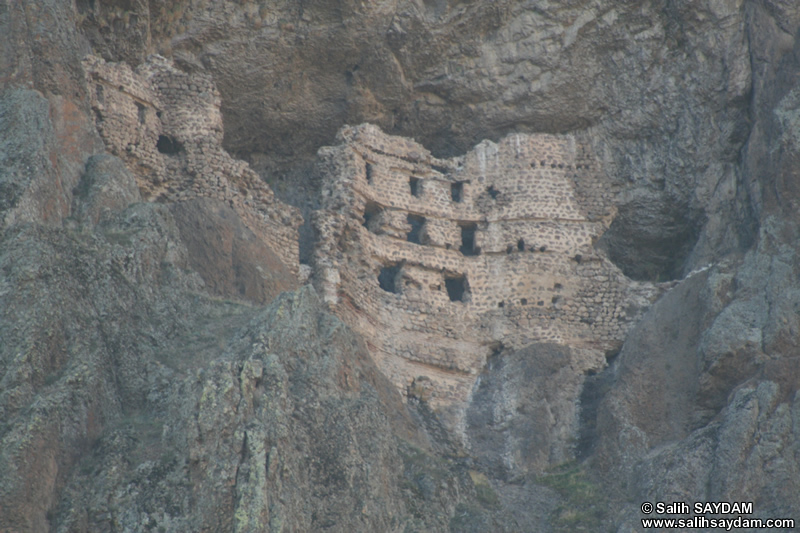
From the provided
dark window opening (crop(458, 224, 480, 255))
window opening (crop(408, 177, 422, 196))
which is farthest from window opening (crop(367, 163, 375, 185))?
dark window opening (crop(458, 224, 480, 255))

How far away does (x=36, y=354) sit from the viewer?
19.7 meters

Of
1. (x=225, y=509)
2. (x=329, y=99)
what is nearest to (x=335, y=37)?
(x=329, y=99)

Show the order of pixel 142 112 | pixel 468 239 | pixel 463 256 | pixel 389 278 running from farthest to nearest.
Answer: pixel 468 239
pixel 463 256
pixel 389 278
pixel 142 112

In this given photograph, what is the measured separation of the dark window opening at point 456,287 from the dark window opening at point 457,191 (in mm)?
2437

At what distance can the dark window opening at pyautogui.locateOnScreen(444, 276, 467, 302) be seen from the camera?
108 feet

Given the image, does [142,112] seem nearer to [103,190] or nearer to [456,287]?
[103,190]

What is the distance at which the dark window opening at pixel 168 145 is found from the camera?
30.2 meters

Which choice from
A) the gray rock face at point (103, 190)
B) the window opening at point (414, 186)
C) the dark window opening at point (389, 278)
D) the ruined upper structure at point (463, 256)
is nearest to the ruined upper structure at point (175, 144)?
the ruined upper structure at point (463, 256)

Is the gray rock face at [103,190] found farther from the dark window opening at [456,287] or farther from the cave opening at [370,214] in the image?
the dark window opening at [456,287]

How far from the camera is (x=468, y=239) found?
34.6m

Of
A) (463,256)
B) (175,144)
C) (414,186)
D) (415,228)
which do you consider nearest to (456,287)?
(463,256)

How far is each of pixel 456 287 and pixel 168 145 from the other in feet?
27.2

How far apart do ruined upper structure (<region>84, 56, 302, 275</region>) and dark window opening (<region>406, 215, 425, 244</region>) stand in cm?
437

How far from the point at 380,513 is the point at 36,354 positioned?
6.09 meters
